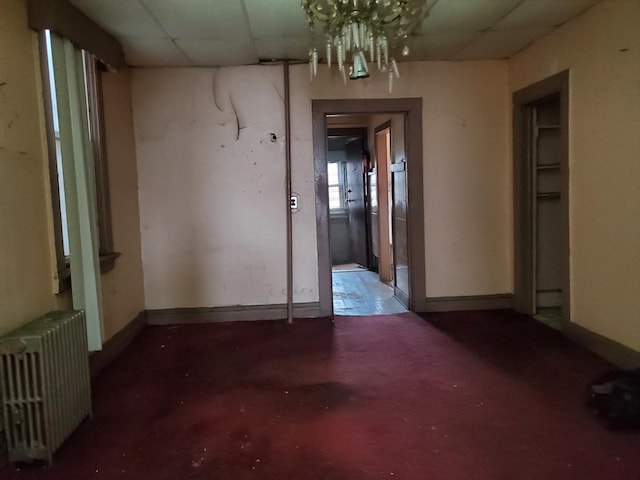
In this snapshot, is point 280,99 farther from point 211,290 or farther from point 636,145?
point 636,145

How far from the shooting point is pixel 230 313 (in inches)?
188

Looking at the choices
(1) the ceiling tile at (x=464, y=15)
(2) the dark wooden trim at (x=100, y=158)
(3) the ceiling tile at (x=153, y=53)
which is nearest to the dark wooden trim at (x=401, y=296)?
(1) the ceiling tile at (x=464, y=15)

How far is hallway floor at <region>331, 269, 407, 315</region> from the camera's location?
5.08 meters

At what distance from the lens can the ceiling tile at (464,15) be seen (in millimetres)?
3279

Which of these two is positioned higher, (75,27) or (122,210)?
(75,27)

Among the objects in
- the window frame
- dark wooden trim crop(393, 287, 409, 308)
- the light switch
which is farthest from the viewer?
the window frame

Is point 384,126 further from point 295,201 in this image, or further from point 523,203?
point 523,203

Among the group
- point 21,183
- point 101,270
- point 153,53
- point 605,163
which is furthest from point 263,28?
point 605,163

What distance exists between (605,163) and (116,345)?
3.68 metres

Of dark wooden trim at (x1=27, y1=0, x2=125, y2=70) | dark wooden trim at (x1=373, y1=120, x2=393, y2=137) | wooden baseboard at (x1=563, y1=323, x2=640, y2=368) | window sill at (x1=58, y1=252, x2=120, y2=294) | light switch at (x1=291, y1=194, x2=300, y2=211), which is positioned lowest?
wooden baseboard at (x1=563, y1=323, x2=640, y2=368)

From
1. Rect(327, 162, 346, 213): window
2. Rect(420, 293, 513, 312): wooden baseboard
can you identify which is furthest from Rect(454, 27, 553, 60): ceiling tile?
Rect(327, 162, 346, 213): window

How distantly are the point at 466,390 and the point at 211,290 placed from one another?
261cm

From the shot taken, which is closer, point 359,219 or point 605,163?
point 605,163

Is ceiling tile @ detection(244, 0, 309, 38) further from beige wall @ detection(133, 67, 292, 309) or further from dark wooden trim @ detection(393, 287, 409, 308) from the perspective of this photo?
dark wooden trim @ detection(393, 287, 409, 308)
